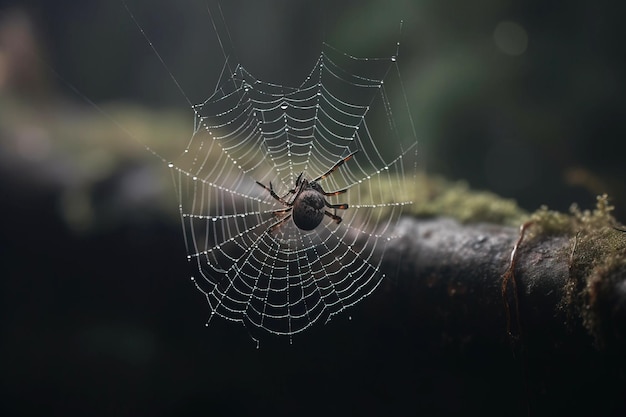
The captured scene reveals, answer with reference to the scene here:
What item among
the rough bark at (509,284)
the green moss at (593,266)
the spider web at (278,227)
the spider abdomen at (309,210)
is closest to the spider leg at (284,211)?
the spider web at (278,227)

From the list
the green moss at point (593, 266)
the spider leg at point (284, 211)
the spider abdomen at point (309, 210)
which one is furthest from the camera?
the spider leg at point (284, 211)

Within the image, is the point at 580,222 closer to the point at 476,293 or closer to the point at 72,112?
the point at 476,293

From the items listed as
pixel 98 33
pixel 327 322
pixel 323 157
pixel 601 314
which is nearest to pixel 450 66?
pixel 323 157

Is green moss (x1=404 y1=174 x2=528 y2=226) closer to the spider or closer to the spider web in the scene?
the spider web

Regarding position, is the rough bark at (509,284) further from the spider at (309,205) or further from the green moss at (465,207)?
the spider at (309,205)

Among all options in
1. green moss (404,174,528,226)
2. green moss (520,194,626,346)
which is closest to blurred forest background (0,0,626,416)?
green moss (520,194,626,346)

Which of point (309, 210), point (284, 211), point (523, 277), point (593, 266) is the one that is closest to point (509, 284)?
point (523, 277)

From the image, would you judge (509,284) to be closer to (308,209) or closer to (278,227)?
(308,209)
